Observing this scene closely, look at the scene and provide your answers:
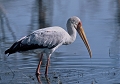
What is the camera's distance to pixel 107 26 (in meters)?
16.7

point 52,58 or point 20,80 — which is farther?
point 52,58

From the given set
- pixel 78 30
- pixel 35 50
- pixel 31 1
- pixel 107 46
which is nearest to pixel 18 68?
pixel 35 50

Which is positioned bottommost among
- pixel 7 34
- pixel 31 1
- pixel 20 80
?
pixel 31 1

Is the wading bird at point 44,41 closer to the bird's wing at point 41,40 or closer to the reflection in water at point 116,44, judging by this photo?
the bird's wing at point 41,40

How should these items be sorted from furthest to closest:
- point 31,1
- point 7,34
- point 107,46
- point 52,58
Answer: point 31,1 → point 7,34 → point 107,46 → point 52,58

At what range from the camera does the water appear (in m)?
11.6

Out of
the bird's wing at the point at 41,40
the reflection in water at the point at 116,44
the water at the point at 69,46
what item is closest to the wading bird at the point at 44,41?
the bird's wing at the point at 41,40

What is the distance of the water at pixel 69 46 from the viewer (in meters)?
11.6

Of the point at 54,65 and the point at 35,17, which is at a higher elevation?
the point at 54,65

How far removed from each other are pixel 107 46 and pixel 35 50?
8.51ft

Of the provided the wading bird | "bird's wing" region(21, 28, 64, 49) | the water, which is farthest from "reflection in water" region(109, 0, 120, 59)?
"bird's wing" region(21, 28, 64, 49)

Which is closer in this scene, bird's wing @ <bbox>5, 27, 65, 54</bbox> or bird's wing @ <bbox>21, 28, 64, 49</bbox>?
bird's wing @ <bbox>5, 27, 65, 54</bbox>

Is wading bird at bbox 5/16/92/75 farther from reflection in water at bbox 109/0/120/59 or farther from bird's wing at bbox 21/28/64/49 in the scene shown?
reflection in water at bbox 109/0/120/59

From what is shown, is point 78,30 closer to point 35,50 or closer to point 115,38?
point 35,50
